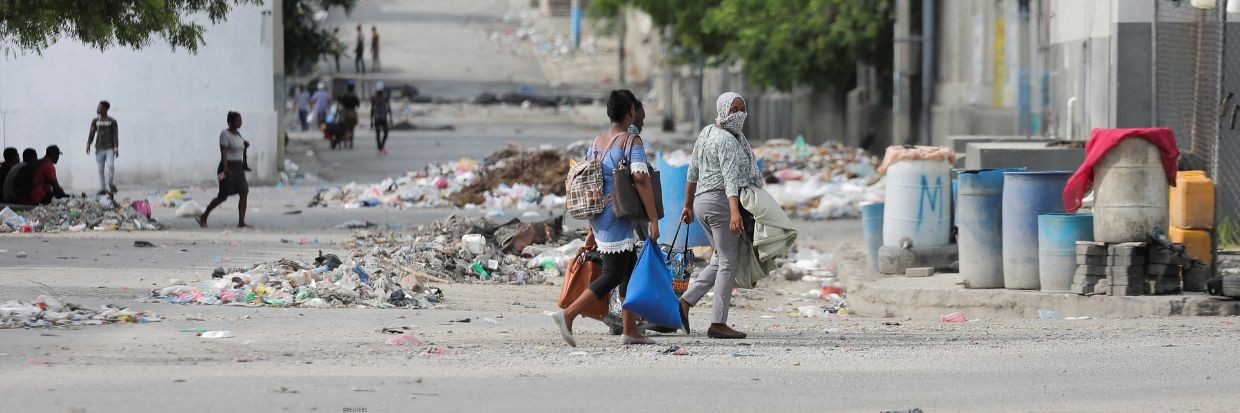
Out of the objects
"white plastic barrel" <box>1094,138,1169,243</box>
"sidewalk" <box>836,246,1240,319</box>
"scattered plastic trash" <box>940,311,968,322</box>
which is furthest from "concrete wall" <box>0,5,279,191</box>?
"white plastic barrel" <box>1094,138,1169,243</box>

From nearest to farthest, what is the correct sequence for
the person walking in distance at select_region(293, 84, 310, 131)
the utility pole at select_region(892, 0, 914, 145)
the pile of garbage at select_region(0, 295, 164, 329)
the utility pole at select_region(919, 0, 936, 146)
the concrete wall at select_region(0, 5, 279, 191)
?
the pile of garbage at select_region(0, 295, 164, 329), the concrete wall at select_region(0, 5, 279, 191), the utility pole at select_region(892, 0, 914, 145), the utility pole at select_region(919, 0, 936, 146), the person walking in distance at select_region(293, 84, 310, 131)

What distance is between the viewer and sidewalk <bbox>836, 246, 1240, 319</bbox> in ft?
38.0

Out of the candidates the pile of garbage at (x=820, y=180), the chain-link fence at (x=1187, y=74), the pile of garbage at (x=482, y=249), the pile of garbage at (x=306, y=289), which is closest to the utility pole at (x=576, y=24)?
the pile of garbage at (x=820, y=180)

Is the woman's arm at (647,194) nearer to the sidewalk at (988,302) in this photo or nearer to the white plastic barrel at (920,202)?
the sidewalk at (988,302)

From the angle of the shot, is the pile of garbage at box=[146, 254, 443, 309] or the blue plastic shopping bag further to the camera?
the pile of garbage at box=[146, 254, 443, 309]

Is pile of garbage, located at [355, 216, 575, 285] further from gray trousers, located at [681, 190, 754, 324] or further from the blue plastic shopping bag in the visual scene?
the blue plastic shopping bag

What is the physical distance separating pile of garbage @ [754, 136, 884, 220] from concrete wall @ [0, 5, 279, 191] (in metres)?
7.62

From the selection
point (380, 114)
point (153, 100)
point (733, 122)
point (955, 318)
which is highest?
point (153, 100)

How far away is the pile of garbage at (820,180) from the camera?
2311 centimetres

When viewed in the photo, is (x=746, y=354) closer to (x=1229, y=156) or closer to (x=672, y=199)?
(x=672, y=199)

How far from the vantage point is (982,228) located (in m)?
12.9

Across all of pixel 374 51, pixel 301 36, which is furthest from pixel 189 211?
pixel 374 51

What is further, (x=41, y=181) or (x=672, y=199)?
(x=41, y=181)

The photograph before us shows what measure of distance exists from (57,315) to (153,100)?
15.9 meters
